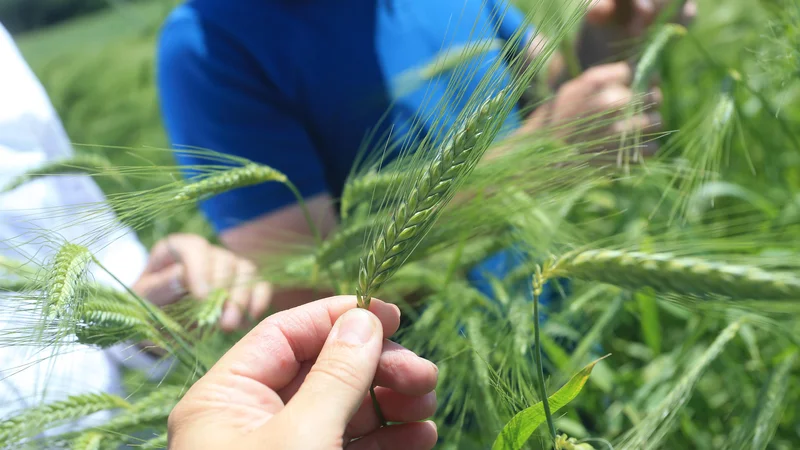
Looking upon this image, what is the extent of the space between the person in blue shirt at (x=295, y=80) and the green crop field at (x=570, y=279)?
174mm

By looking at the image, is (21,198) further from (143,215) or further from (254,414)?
(254,414)

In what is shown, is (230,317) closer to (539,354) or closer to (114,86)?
(539,354)

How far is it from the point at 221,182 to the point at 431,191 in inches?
9.6

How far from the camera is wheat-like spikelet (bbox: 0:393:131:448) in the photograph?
0.57 metres

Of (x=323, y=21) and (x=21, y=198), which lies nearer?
(x=21, y=198)

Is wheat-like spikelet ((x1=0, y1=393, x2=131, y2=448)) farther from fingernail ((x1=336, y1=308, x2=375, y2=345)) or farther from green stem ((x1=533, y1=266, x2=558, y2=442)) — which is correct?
green stem ((x1=533, y1=266, x2=558, y2=442))

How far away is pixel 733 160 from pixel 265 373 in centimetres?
110

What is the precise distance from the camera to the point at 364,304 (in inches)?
19.8

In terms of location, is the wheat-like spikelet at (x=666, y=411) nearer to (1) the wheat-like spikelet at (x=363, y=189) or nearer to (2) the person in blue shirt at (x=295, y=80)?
(1) the wheat-like spikelet at (x=363, y=189)

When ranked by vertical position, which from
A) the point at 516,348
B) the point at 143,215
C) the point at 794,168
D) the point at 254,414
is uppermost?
the point at 143,215

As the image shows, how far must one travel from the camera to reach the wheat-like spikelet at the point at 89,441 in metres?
0.59

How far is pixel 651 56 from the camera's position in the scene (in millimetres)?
792

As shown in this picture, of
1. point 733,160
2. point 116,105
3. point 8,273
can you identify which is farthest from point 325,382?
point 116,105

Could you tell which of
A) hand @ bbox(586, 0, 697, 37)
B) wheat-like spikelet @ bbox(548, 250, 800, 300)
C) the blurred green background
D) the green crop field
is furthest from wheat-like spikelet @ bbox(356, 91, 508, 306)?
the blurred green background
